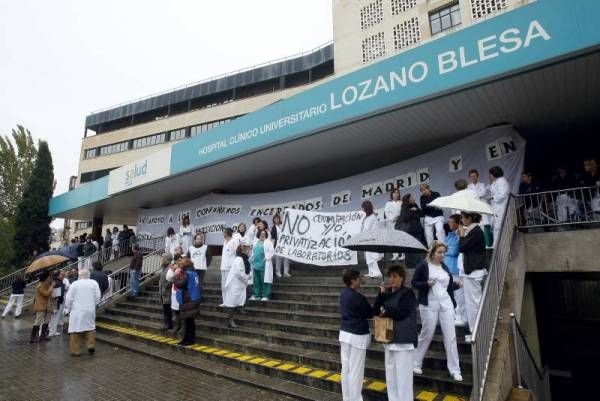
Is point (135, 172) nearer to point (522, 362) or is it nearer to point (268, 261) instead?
point (268, 261)

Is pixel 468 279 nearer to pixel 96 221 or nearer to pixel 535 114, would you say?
pixel 535 114

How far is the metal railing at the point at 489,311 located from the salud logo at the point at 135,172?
42.6ft

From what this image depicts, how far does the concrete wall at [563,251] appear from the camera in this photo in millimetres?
6258

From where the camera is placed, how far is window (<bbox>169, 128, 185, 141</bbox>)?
117 ft

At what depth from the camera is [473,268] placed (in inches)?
203

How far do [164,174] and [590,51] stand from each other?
12.6m

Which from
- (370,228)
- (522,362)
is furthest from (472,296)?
(370,228)

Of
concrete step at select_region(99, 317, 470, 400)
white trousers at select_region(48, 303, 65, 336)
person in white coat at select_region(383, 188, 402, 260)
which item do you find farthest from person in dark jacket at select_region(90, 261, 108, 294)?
person in white coat at select_region(383, 188, 402, 260)

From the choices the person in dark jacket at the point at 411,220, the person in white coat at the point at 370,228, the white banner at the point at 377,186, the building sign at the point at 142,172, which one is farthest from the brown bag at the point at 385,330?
the building sign at the point at 142,172

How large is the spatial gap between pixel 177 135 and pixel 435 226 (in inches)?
1298

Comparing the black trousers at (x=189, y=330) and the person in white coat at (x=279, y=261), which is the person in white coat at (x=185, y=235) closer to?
the person in white coat at (x=279, y=261)

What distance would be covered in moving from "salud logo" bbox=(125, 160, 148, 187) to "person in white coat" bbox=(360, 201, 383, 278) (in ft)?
33.0

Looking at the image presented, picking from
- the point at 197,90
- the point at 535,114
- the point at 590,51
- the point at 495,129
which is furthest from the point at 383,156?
the point at 197,90

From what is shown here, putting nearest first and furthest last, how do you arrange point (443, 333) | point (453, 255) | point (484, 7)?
1. point (443, 333)
2. point (453, 255)
3. point (484, 7)
